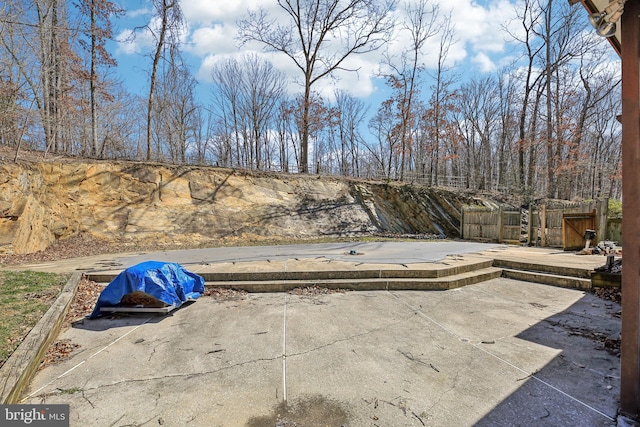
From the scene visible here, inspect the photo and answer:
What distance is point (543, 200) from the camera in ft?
60.1

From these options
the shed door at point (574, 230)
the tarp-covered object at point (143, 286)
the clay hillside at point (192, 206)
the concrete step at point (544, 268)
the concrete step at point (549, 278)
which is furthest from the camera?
the clay hillside at point (192, 206)

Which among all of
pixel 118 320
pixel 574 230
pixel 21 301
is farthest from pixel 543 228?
pixel 21 301

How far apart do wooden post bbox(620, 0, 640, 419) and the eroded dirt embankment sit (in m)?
12.2

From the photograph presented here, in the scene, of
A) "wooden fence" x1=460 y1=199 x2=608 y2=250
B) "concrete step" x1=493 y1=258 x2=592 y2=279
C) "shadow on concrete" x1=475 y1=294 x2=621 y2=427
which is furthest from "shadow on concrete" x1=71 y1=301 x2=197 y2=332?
"wooden fence" x1=460 y1=199 x2=608 y2=250

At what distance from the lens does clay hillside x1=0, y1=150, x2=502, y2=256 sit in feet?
32.7

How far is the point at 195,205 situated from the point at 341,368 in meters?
12.3

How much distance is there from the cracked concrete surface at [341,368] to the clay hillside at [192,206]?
27.0 ft

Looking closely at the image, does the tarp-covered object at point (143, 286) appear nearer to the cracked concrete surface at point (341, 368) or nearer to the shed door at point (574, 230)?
the cracked concrete surface at point (341, 368)

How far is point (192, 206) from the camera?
13539 millimetres

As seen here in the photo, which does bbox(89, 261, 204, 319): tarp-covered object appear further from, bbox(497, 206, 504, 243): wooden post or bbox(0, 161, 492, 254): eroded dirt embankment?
bbox(497, 206, 504, 243): wooden post

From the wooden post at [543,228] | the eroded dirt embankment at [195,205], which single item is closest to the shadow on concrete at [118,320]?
the eroded dirt embankment at [195,205]

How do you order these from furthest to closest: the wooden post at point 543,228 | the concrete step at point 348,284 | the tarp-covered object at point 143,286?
the wooden post at point 543,228, the concrete step at point 348,284, the tarp-covered object at point 143,286

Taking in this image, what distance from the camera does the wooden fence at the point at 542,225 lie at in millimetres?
9945

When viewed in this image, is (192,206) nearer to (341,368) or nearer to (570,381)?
(341,368)
